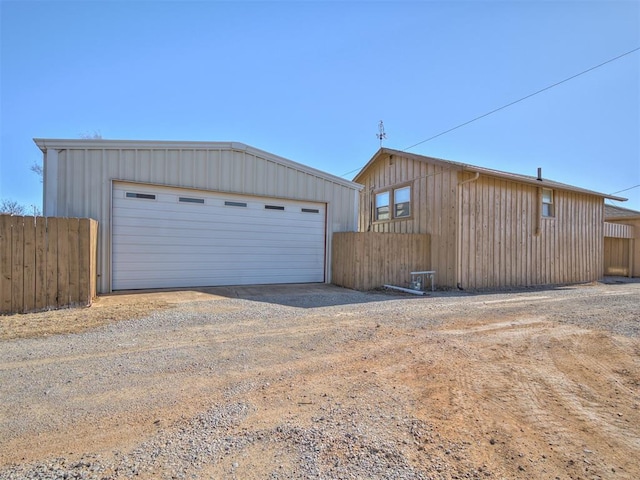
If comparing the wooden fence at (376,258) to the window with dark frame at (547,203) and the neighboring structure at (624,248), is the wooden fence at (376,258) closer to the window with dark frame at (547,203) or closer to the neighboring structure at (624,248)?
the window with dark frame at (547,203)

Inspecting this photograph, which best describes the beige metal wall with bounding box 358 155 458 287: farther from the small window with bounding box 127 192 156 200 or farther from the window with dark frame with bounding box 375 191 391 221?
the small window with bounding box 127 192 156 200

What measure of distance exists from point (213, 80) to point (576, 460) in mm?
11799

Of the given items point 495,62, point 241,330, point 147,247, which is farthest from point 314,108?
point 241,330

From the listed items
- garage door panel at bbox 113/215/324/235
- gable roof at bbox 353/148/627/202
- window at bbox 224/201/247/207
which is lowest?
Result: garage door panel at bbox 113/215/324/235

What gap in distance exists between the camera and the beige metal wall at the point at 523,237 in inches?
409

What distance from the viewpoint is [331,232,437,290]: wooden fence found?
9.35m

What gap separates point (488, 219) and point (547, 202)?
3.43 meters

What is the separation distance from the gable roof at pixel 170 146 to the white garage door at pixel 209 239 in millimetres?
949

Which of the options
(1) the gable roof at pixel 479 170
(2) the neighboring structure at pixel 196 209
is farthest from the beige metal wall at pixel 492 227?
(2) the neighboring structure at pixel 196 209

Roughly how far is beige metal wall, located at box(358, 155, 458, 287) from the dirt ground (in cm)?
509

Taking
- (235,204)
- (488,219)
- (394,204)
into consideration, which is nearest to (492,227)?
(488,219)

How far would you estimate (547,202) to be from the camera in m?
12.2

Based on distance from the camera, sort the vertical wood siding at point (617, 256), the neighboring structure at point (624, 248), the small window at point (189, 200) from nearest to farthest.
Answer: the small window at point (189, 200) → the neighboring structure at point (624, 248) → the vertical wood siding at point (617, 256)

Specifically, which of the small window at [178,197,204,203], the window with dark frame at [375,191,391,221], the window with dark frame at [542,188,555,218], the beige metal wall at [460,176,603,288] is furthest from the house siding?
the small window at [178,197,204,203]
